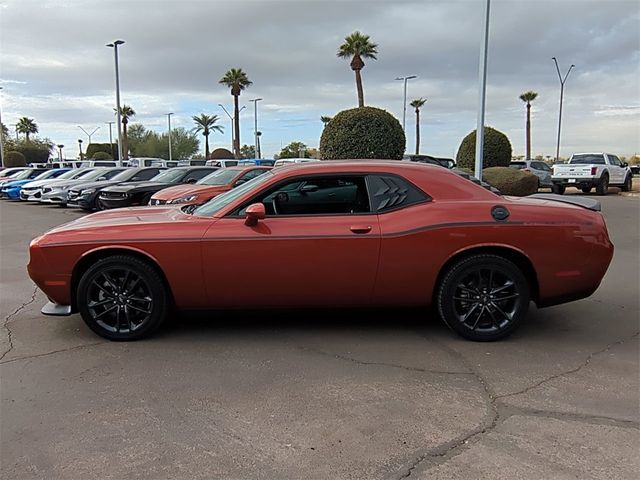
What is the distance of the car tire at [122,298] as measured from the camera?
4.57m

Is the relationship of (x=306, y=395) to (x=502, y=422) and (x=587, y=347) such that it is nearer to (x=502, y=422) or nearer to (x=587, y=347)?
(x=502, y=422)

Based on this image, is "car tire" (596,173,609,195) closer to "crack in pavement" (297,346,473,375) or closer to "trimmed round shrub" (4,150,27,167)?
"crack in pavement" (297,346,473,375)

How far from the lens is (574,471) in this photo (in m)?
2.82

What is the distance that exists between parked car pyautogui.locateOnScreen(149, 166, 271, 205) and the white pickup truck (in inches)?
624

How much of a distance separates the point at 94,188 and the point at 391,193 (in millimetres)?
15159

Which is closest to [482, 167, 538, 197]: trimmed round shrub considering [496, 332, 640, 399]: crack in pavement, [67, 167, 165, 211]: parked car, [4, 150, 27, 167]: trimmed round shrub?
[67, 167, 165, 211]: parked car

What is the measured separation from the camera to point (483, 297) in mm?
4680

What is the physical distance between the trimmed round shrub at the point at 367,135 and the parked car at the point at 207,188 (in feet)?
25.2

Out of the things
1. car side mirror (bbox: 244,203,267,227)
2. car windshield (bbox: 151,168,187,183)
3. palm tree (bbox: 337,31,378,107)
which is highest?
palm tree (bbox: 337,31,378,107)

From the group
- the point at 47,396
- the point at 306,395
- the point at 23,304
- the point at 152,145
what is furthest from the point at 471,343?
the point at 152,145

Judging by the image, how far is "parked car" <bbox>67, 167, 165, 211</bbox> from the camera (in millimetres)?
17109

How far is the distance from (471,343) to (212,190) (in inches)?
317

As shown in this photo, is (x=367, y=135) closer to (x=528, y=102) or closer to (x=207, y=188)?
(x=207, y=188)

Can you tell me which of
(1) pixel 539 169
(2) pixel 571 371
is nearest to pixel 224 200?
(2) pixel 571 371
